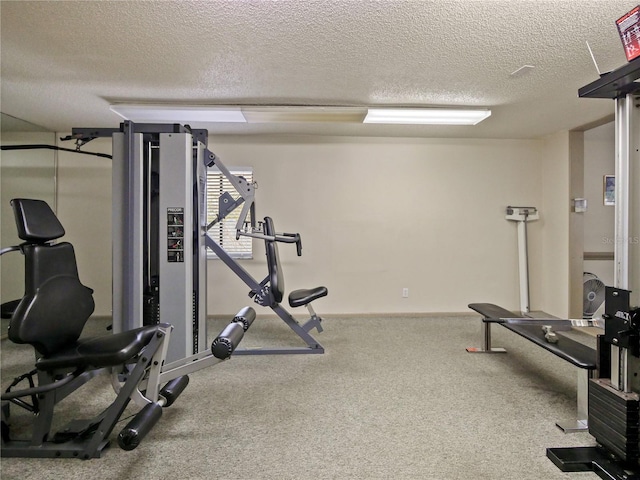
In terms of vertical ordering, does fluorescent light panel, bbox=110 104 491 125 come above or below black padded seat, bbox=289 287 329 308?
above

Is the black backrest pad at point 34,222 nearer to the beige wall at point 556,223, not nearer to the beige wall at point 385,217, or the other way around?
the beige wall at point 385,217

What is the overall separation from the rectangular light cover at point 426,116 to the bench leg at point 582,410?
246cm

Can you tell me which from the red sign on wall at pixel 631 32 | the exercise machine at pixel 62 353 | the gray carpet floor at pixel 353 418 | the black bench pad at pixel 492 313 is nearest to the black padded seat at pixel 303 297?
the gray carpet floor at pixel 353 418

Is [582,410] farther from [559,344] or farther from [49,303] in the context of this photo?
[49,303]

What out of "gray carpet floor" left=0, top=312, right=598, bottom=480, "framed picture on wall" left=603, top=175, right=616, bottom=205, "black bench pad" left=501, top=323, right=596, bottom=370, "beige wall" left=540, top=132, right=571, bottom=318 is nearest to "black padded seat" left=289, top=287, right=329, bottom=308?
"gray carpet floor" left=0, top=312, right=598, bottom=480

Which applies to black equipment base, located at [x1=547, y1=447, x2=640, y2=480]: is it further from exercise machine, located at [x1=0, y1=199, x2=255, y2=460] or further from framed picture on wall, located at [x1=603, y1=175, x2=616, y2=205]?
framed picture on wall, located at [x1=603, y1=175, x2=616, y2=205]

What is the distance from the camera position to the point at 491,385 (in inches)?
99.6

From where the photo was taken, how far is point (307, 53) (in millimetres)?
2279

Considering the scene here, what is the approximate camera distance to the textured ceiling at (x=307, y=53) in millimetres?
1837

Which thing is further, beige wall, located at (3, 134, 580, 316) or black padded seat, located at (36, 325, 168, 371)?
beige wall, located at (3, 134, 580, 316)

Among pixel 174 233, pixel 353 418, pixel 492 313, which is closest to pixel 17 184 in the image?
pixel 174 233

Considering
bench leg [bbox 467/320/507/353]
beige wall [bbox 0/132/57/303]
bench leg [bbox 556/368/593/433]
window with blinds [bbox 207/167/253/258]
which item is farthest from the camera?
window with blinds [bbox 207/167/253/258]

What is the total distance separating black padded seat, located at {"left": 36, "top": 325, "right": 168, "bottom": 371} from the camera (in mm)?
1683

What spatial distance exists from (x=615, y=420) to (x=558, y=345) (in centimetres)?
67
